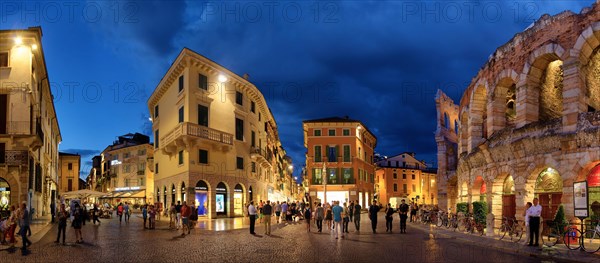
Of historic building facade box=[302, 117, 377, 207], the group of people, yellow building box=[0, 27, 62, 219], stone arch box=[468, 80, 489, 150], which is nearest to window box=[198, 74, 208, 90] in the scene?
yellow building box=[0, 27, 62, 219]

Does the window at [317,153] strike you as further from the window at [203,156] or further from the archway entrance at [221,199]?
the window at [203,156]

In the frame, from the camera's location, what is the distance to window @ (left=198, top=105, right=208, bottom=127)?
116 feet

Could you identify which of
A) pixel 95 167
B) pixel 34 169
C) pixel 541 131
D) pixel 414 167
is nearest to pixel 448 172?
pixel 541 131

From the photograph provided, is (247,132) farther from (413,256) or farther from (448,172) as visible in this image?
(413,256)

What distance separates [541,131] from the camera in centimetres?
1873

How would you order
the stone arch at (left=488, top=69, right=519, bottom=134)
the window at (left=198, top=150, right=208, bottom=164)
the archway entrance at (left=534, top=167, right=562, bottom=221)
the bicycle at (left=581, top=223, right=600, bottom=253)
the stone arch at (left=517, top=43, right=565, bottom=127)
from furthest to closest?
the window at (left=198, top=150, right=208, bottom=164) → the stone arch at (left=488, top=69, right=519, bottom=134) → the stone arch at (left=517, top=43, right=565, bottom=127) → the archway entrance at (left=534, top=167, right=562, bottom=221) → the bicycle at (left=581, top=223, right=600, bottom=253)

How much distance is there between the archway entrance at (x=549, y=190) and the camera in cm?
1869

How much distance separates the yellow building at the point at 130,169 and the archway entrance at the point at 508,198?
50.9 metres

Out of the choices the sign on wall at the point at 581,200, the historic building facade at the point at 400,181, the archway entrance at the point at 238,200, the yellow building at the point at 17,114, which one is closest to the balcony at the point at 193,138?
the archway entrance at the point at 238,200

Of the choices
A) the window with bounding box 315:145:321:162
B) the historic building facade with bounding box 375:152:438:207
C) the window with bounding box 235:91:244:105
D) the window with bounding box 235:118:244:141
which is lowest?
the historic building facade with bounding box 375:152:438:207

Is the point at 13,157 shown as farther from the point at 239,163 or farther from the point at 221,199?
the point at 239,163

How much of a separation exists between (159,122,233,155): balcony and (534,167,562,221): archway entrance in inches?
876

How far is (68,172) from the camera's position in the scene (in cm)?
9181

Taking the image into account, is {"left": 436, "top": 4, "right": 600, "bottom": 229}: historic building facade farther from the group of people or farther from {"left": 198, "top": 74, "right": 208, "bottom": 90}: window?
{"left": 198, "top": 74, "right": 208, "bottom": 90}: window
